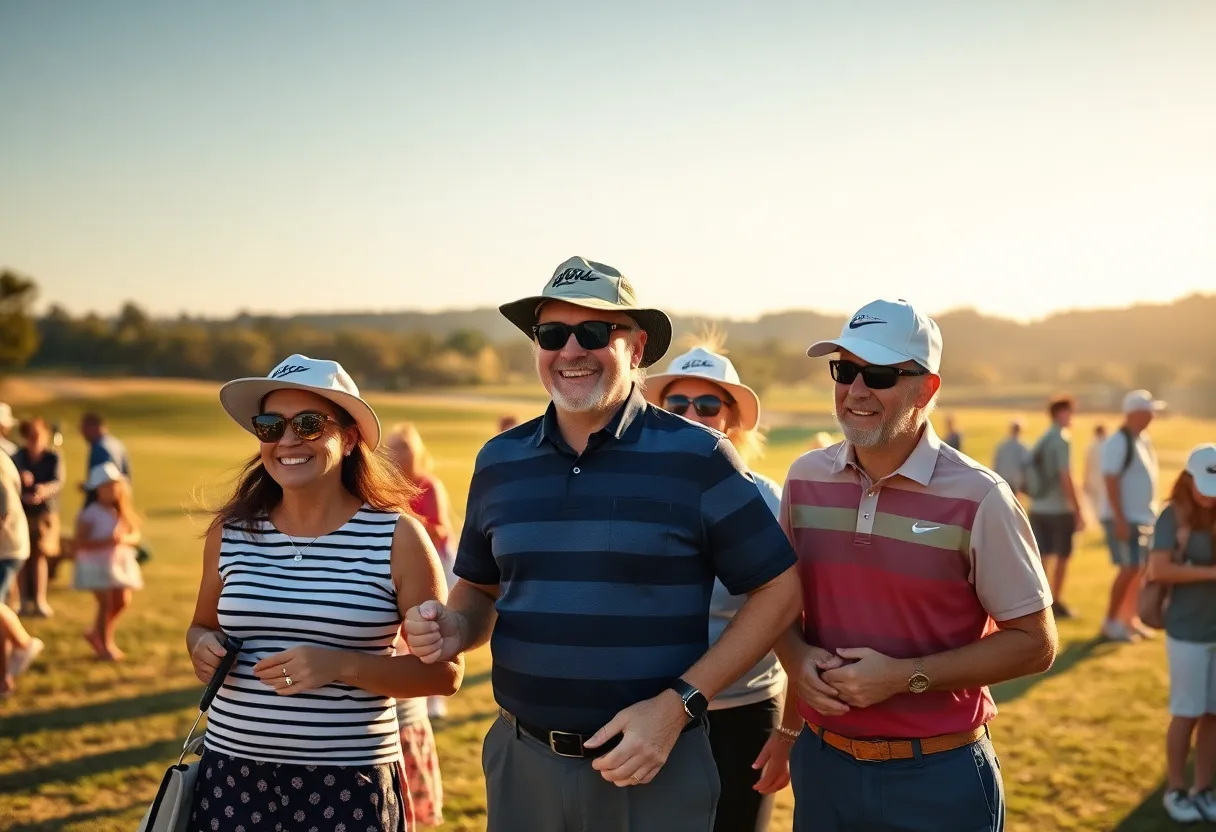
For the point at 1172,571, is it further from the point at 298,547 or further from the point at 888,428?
the point at 298,547

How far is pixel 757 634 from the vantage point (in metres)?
2.34

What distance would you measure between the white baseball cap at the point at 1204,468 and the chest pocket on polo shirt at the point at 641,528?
3.74m

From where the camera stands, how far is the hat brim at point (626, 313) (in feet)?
7.93

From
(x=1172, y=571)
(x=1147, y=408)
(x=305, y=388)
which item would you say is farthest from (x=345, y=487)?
(x=1147, y=408)

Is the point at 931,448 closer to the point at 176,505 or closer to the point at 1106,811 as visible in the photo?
the point at 1106,811

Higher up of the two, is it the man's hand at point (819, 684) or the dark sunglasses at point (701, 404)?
the dark sunglasses at point (701, 404)

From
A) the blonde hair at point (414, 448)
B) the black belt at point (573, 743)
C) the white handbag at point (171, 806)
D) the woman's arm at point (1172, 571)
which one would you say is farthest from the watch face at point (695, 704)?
the blonde hair at point (414, 448)

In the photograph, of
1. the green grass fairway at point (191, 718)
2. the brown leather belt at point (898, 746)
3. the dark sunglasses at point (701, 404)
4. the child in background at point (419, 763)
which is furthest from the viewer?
the green grass fairway at point (191, 718)

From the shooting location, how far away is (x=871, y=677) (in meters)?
2.39

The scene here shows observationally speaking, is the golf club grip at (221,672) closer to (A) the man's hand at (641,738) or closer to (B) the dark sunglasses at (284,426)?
(B) the dark sunglasses at (284,426)

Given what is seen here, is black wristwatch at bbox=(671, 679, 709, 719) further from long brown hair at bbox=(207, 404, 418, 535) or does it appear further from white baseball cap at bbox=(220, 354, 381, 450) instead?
white baseball cap at bbox=(220, 354, 381, 450)

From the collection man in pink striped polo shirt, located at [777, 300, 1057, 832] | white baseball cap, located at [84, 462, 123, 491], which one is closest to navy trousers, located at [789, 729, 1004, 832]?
man in pink striped polo shirt, located at [777, 300, 1057, 832]

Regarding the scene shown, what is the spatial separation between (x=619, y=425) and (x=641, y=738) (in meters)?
0.78

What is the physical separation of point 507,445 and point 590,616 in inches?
22.9
